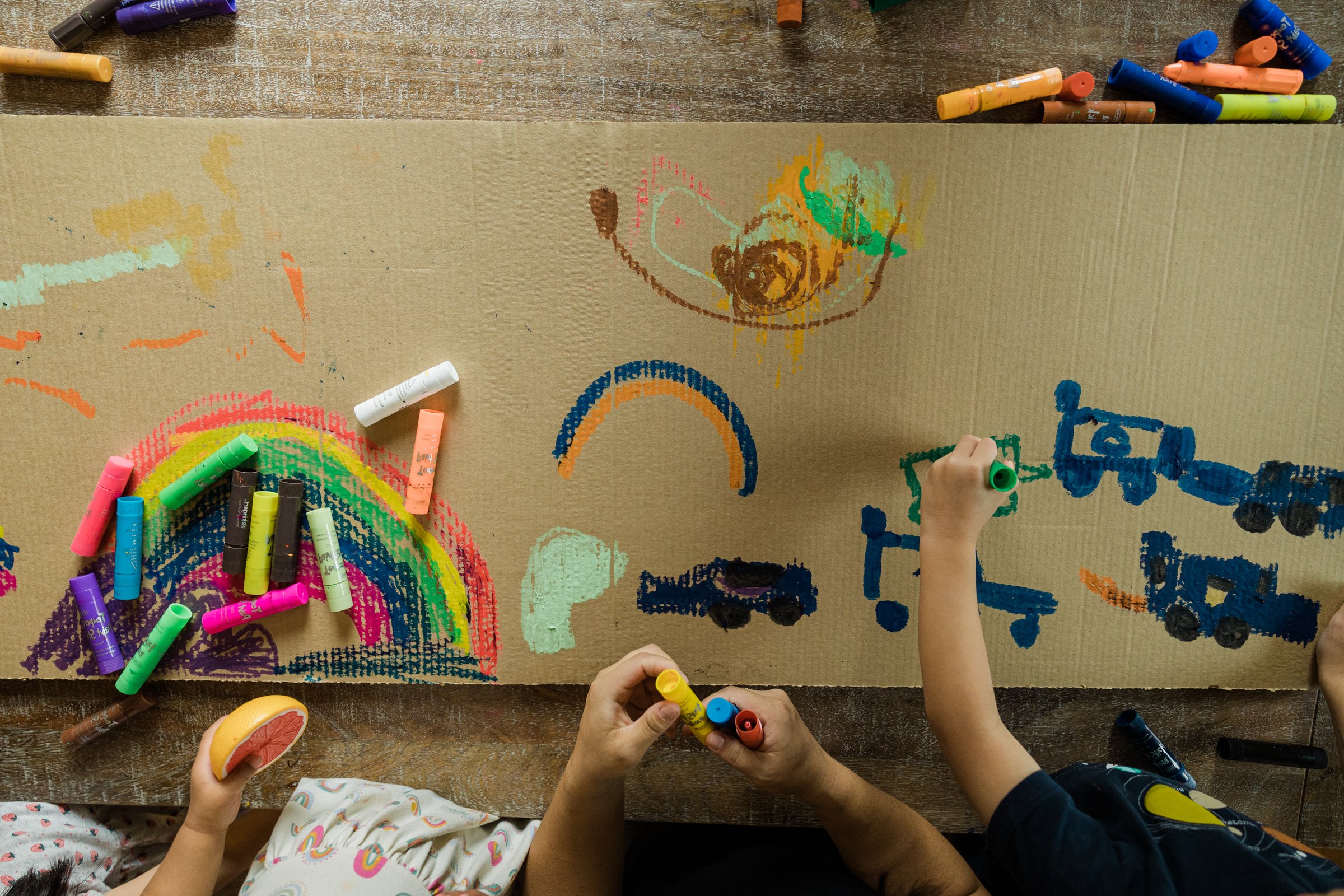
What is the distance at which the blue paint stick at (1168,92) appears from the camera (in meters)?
0.69

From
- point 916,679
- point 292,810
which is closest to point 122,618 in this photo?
point 292,810

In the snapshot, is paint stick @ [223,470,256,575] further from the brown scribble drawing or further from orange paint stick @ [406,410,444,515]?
the brown scribble drawing

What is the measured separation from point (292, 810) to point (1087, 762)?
2.81 feet

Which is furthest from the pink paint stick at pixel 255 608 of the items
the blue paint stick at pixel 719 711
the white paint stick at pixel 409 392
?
the blue paint stick at pixel 719 711

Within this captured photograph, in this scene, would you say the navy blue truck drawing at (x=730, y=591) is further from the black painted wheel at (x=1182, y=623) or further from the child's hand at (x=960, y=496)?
the black painted wheel at (x=1182, y=623)

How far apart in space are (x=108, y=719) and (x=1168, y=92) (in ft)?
4.19

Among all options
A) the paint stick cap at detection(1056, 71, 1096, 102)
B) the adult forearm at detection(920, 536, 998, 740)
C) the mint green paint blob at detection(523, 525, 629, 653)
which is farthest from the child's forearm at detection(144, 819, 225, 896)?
the paint stick cap at detection(1056, 71, 1096, 102)

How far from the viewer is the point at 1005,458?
0.72 metres

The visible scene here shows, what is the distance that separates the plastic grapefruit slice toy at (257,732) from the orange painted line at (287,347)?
34 cm

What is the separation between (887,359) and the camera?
28.0 inches

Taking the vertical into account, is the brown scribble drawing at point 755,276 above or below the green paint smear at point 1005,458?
above

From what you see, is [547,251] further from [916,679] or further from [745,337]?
[916,679]

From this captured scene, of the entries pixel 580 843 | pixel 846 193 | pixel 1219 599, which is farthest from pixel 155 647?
pixel 1219 599

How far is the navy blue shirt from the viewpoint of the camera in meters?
0.53
